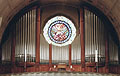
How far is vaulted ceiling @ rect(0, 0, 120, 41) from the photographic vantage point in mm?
12081

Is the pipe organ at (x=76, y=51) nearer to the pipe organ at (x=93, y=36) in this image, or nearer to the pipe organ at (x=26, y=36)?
the pipe organ at (x=93, y=36)

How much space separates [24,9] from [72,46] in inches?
148

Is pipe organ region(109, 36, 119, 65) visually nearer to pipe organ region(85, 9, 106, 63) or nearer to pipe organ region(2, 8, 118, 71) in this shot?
pipe organ region(2, 8, 118, 71)

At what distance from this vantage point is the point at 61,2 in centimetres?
1559

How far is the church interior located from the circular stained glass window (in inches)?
2.8

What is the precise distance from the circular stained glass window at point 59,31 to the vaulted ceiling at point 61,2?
125 centimetres

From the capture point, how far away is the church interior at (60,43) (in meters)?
14.5

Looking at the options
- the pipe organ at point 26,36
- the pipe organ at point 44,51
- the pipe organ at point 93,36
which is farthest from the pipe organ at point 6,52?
the pipe organ at point 93,36

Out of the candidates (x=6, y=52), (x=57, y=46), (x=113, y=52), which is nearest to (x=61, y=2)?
(x=57, y=46)

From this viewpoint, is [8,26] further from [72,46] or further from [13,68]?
[72,46]

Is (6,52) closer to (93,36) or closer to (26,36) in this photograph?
(26,36)

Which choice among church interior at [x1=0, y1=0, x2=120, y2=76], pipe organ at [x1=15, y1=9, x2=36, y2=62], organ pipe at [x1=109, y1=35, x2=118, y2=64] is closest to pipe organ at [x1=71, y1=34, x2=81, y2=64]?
church interior at [x1=0, y1=0, x2=120, y2=76]

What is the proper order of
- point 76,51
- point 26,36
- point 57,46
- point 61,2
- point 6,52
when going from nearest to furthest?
point 6,52 < point 26,36 < point 76,51 < point 57,46 < point 61,2

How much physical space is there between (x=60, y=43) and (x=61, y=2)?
8.65ft
